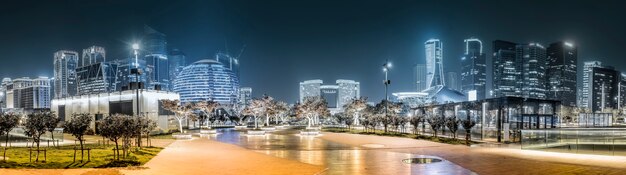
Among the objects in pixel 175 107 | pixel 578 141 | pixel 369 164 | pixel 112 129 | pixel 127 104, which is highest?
pixel 127 104

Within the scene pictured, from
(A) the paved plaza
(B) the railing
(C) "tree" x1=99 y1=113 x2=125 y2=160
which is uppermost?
(C) "tree" x1=99 y1=113 x2=125 y2=160

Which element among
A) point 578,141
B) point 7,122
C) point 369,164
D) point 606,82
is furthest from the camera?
point 606,82

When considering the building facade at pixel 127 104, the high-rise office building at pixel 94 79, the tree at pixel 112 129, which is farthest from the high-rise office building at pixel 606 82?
the tree at pixel 112 129

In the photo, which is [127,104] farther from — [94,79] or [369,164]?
[94,79]

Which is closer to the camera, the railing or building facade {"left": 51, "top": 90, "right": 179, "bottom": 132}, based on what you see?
the railing

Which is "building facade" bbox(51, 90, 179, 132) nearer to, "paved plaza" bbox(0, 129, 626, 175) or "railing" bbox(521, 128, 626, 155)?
"paved plaza" bbox(0, 129, 626, 175)

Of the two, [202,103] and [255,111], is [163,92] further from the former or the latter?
[255,111]

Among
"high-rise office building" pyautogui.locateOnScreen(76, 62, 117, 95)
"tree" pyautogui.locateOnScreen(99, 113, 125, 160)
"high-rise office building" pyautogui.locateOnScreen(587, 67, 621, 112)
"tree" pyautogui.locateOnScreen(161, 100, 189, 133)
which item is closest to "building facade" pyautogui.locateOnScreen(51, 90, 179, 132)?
"tree" pyautogui.locateOnScreen(161, 100, 189, 133)

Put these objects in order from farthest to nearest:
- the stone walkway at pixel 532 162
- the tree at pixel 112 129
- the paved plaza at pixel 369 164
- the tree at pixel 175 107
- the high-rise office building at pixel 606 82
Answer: the high-rise office building at pixel 606 82 < the tree at pixel 175 107 < the tree at pixel 112 129 < the paved plaza at pixel 369 164 < the stone walkway at pixel 532 162

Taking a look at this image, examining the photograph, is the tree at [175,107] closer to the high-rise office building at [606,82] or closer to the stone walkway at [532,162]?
the stone walkway at [532,162]

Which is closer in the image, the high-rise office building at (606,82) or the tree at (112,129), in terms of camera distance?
the tree at (112,129)

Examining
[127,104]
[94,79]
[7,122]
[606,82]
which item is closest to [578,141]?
[7,122]

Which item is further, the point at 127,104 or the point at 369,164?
the point at 127,104

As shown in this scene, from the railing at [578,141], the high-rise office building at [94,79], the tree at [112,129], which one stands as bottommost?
the railing at [578,141]
